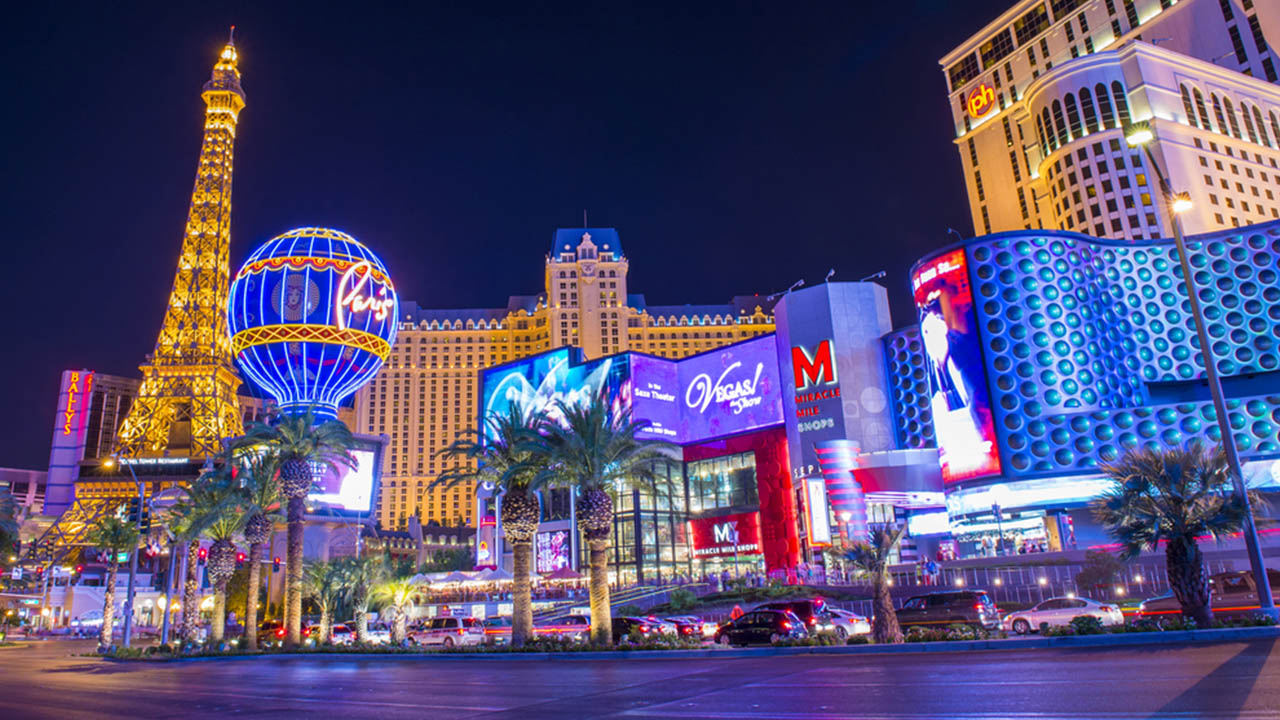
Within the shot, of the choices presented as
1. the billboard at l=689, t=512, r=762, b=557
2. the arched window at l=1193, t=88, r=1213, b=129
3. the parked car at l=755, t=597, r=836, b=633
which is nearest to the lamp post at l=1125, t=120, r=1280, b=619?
the parked car at l=755, t=597, r=836, b=633

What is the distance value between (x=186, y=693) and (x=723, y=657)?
13639 mm

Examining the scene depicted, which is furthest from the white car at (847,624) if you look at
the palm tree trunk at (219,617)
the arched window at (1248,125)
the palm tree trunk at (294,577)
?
the arched window at (1248,125)

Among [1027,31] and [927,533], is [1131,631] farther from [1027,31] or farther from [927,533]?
[1027,31]

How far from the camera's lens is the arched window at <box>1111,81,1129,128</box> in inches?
3821

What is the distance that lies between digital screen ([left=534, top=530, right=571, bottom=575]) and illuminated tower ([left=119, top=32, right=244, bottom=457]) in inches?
2399

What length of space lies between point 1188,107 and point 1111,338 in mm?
55092

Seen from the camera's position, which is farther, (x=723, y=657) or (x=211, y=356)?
(x=211, y=356)

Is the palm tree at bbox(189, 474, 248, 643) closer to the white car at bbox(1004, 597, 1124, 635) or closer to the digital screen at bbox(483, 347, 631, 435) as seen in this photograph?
the white car at bbox(1004, 597, 1124, 635)

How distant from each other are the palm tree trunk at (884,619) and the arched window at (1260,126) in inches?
4432

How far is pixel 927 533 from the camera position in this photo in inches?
2719

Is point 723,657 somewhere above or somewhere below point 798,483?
below

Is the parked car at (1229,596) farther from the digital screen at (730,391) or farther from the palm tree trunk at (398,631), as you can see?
the digital screen at (730,391)

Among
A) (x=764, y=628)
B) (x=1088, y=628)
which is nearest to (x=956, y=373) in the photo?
(x=764, y=628)

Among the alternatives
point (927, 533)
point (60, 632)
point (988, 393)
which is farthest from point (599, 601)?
point (60, 632)
